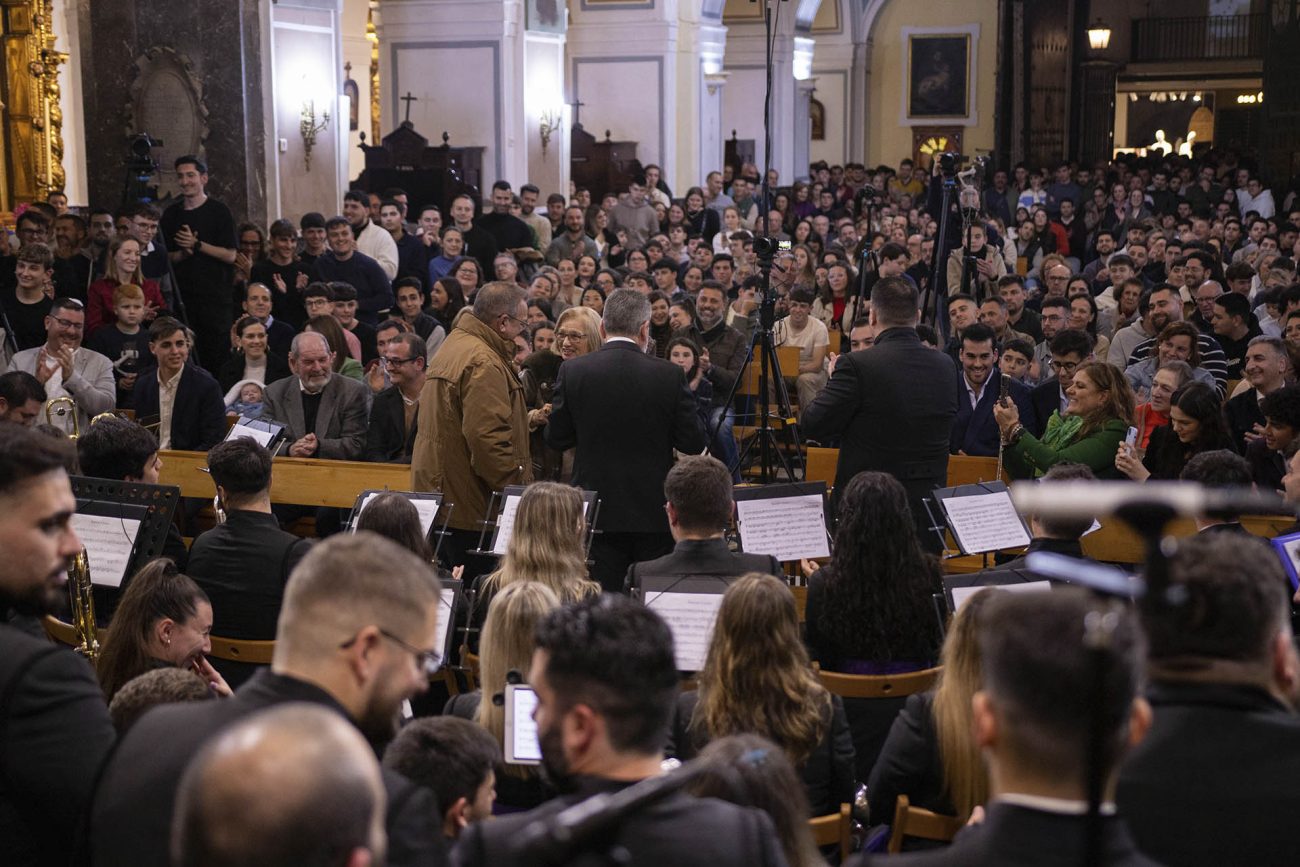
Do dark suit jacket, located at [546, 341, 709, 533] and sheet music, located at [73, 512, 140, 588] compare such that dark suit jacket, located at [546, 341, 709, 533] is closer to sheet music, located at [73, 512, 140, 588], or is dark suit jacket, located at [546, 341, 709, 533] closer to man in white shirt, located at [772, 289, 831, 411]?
sheet music, located at [73, 512, 140, 588]

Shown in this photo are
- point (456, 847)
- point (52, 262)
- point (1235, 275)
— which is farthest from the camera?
point (1235, 275)

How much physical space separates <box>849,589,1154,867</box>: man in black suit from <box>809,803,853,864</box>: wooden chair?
145 centimetres

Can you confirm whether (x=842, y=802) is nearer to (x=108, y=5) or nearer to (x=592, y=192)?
(x=108, y=5)

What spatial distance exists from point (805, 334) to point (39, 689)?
7868 millimetres

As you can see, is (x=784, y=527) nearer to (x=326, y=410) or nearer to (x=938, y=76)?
(x=326, y=410)

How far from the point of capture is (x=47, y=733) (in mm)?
2287

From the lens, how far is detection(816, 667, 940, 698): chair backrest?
13.3 feet

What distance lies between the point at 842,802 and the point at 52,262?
633 cm

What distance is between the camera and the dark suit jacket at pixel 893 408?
559 cm

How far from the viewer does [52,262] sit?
27.5ft

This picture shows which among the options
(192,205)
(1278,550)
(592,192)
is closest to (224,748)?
(1278,550)

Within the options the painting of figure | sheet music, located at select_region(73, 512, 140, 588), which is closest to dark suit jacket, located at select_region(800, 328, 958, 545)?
sheet music, located at select_region(73, 512, 140, 588)

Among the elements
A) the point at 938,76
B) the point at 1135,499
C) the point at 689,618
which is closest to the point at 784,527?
the point at 689,618

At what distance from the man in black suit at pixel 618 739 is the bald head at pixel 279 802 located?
1.47 feet
